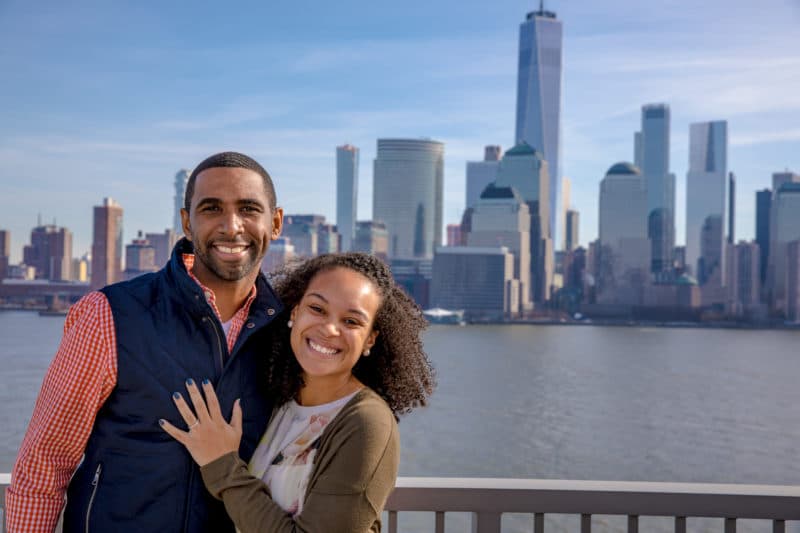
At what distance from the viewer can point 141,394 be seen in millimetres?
1852

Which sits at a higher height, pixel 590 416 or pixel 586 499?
pixel 586 499

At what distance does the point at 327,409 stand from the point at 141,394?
0.40 m

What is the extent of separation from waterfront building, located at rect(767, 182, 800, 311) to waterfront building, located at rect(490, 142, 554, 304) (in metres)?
26.3

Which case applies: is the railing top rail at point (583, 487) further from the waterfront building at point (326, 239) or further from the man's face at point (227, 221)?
the waterfront building at point (326, 239)

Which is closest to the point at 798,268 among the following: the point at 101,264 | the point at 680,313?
the point at 680,313

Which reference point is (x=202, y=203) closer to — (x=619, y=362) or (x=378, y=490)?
(x=378, y=490)

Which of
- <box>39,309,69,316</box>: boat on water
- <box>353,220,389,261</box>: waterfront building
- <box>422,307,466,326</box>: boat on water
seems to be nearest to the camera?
<box>39,309,69,316</box>: boat on water

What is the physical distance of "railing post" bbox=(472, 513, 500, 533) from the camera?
225cm

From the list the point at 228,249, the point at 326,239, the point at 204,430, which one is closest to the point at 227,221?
the point at 228,249

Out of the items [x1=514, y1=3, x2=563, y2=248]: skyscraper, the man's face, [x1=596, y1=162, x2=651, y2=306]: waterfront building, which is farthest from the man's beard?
[x1=514, y1=3, x2=563, y2=248]: skyscraper

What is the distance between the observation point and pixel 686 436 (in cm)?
2789

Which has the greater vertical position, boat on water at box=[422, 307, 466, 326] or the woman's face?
the woman's face

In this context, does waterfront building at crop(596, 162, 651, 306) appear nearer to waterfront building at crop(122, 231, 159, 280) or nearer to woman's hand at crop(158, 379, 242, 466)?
waterfront building at crop(122, 231, 159, 280)

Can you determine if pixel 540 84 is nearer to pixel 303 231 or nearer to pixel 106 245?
pixel 303 231
